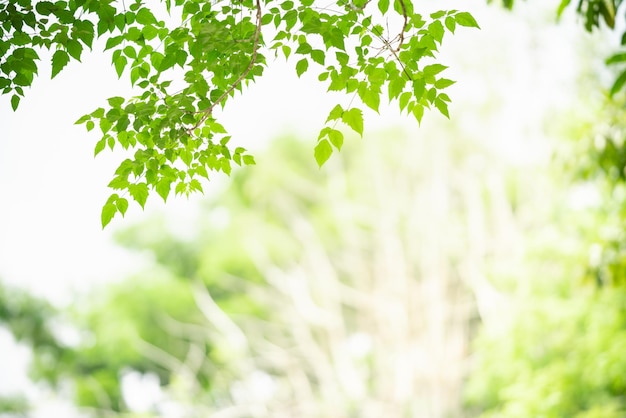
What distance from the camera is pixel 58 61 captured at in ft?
3.93

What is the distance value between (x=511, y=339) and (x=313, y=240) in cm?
649

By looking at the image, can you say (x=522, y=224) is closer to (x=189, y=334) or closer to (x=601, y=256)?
(x=601, y=256)

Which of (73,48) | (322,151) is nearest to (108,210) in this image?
(73,48)

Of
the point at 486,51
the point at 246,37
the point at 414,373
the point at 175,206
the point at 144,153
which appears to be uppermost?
the point at 175,206

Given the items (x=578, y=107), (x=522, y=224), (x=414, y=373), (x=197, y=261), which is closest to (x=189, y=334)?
(x=197, y=261)

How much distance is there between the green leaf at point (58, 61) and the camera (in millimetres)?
1191

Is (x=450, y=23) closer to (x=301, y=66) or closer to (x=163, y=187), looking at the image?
(x=301, y=66)

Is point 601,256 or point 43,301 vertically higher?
point 43,301

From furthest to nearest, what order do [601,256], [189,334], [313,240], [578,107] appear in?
[189,334] < [313,240] < [578,107] < [601,256]

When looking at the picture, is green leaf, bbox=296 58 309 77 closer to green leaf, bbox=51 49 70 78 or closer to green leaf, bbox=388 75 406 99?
green leaf, bbox=388 75 406 99

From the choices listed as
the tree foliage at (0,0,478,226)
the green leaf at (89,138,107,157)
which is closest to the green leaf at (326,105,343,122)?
the tree foliage at (0,0,478,226)

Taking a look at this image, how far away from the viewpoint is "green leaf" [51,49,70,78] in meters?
1.19

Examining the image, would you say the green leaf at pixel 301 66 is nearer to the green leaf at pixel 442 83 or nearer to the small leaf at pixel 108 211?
the green leaf at pixel 442 83

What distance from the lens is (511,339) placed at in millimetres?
5375
